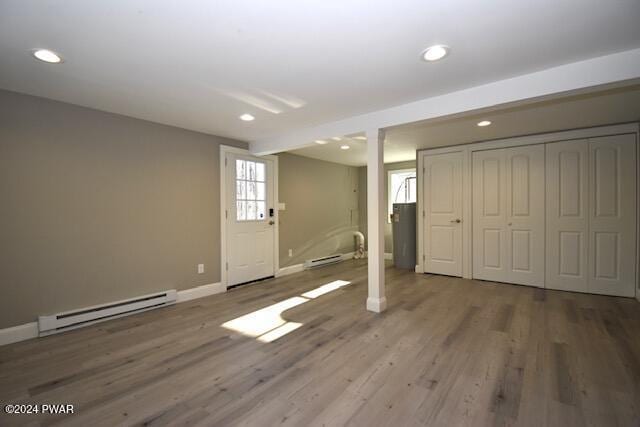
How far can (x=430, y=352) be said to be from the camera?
7.77ft

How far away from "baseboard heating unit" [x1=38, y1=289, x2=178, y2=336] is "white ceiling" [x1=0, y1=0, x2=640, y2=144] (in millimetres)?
2089

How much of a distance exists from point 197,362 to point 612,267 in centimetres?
503

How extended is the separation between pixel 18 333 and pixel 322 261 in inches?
172

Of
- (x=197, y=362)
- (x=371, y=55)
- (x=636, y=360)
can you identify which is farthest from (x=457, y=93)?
(x=197, y=362)

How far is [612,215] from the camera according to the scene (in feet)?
12.5

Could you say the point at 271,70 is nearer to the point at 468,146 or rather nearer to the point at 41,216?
the point at 41,216

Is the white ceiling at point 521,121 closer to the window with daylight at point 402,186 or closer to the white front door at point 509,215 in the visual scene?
the white front door at point 509,215

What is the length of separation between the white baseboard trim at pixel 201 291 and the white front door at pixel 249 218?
0.58ft

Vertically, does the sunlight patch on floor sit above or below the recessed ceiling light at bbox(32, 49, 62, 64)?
below

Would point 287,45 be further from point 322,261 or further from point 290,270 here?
point 322,261

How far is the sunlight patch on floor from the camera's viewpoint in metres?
2.76

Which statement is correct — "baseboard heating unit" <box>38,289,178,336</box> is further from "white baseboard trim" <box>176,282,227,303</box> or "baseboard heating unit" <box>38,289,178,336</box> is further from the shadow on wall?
the shadow on wall

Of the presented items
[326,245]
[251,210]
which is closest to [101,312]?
[251,210]

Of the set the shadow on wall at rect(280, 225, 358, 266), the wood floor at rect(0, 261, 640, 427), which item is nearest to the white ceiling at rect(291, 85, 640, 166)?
the shadow on wall at rect(280, 225, 358, 266)
